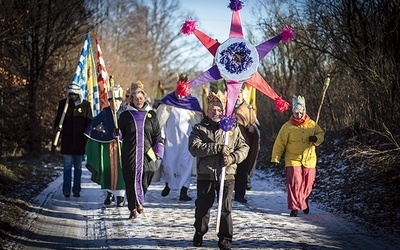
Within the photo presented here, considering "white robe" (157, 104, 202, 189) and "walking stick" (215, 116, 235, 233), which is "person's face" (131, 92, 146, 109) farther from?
"walking stick" (215, 116, 235, 233)

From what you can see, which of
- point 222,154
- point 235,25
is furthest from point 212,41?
point 222,154

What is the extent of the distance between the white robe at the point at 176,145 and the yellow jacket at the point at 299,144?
2.13m

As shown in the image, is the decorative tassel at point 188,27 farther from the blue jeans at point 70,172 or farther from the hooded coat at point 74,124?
the blue jeans at point 70,172

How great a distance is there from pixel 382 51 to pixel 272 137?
332 inches

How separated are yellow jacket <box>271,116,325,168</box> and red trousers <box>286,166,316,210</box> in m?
0.09

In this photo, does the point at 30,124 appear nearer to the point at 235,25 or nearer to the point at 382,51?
the point at 382,51

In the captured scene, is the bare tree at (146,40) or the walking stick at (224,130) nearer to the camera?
the walking stick at (224,130)

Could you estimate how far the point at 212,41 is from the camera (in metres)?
7.84

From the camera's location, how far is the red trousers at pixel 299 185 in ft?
30.7

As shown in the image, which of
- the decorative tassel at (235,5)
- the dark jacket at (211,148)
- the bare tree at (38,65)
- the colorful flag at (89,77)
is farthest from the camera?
the bare tree at (38,65)

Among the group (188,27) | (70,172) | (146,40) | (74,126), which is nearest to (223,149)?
(188,27)

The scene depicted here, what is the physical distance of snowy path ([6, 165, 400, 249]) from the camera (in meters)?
7.29

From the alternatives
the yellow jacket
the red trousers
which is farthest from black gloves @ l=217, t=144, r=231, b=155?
the red trousers


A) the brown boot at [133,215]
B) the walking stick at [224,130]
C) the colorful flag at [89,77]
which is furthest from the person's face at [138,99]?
the colorful flag at [89,77]
